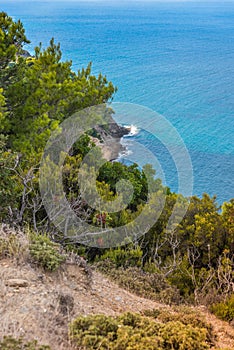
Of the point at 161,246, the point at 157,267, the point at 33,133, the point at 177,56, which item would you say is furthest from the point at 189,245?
the point at 177,56

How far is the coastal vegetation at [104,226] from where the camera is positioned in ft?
16.7

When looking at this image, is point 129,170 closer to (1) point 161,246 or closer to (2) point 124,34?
(1) point 161,246

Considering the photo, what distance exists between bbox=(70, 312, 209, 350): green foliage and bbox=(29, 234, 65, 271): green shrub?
6.02 ft

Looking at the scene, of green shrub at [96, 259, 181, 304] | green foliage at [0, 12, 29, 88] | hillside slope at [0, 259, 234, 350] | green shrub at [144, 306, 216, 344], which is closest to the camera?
hillside slope at [0, 259, 234, 350]

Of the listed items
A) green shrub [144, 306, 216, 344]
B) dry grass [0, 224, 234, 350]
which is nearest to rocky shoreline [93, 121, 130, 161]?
dry grass [0, 224, 234, 350]

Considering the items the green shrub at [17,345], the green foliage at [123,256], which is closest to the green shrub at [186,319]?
the green shrub at [17,345]

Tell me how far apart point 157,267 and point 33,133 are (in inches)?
241

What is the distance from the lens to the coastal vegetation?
A: 16.7 ft

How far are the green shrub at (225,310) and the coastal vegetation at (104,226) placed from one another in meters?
0.02

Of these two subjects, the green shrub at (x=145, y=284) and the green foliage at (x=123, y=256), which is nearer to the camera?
the green shrub at (x=145, y=284)

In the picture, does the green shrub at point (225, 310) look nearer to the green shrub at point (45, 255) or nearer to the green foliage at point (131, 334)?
the green foliage at point (131, 334)

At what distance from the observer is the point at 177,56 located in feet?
272

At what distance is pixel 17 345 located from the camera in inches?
162

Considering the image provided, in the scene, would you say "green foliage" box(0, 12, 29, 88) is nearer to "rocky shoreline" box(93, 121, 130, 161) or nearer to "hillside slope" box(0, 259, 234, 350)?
"hillside slope" box(0, 259, 234, 350)
